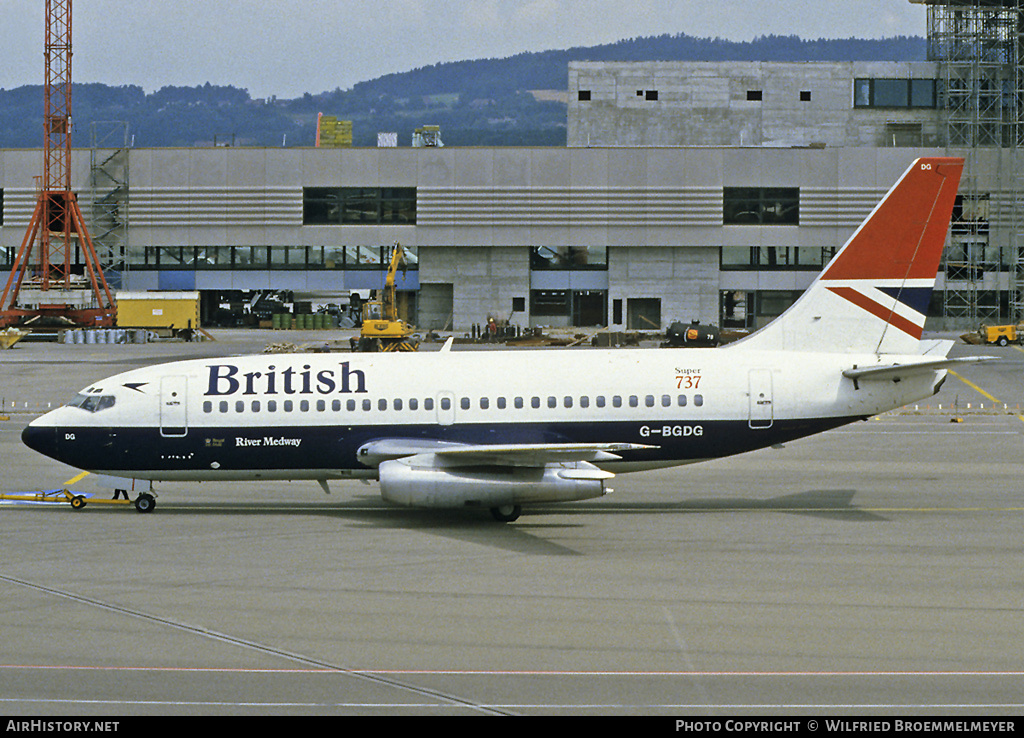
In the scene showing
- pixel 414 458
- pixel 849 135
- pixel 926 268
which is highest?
pixel 849 135

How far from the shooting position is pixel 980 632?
17.9 metres

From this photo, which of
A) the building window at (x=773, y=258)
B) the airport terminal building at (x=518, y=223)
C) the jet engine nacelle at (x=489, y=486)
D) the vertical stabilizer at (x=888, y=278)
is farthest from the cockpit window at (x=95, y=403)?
the building window at (x=773, y=258)

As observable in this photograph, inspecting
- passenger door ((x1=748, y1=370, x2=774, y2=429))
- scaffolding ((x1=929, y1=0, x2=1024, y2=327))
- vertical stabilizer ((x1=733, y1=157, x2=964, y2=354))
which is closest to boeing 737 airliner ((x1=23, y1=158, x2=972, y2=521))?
passenger door ((x1=748, y1=370, x2=774, y2=429))

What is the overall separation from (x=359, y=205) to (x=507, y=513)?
72.0 m

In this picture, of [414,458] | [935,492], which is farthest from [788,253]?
[414,458]

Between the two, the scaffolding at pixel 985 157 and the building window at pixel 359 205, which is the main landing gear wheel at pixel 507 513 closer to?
the building window at pixel 359 205

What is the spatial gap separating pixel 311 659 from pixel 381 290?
80524 mm

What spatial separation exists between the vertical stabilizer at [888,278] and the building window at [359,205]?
68948 millimetres

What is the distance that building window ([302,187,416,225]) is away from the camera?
95.6 meters

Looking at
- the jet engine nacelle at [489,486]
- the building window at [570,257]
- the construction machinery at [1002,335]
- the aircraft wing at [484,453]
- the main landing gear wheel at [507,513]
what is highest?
the building window at [570,257]

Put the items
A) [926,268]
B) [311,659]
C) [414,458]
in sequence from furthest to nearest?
1. [926,268]
2. [414,458]
3. [311,659]

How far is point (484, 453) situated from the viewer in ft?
84.0

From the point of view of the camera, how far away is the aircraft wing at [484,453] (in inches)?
995
